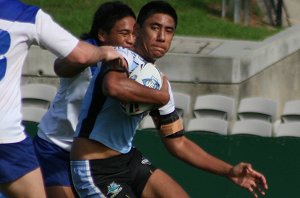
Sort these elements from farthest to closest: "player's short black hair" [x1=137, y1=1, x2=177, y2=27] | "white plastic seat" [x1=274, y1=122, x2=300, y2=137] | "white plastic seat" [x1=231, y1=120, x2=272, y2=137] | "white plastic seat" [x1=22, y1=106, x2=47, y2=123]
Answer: "white plastic seat" [x1=22, y1=106, x2=47, y2=123]
"white plastic seat" [x1=231, y1=120, x2=272, y2=137]
"white plastic seat" [x1=274, y1=122, x2=300, y2=137]
"player's short black hair" [x1=137, y1=1, x2=177, y2=27]

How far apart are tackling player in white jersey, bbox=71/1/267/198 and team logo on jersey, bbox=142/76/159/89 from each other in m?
0.05

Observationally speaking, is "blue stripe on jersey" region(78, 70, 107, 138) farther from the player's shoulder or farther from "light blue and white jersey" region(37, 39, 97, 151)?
"light blue and white jersey" region(37, 39, 97, 151)

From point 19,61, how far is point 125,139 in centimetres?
78

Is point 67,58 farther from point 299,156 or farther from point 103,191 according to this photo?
point 299,156

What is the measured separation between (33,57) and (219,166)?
28.6 ft

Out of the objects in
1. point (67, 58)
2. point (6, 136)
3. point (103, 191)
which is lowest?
point (103, 191)

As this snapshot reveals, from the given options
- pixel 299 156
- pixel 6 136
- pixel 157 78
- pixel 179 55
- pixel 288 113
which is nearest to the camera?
pixel 6 136

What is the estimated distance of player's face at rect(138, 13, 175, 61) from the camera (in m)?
5.48

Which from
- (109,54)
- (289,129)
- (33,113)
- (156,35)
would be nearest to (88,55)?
(109,54)

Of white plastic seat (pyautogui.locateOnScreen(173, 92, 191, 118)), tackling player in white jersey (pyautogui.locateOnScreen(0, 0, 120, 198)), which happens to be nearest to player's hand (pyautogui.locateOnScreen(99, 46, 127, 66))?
tackling player in white jersey (pyautogui.locateOnScreen(0, 0, 120, 198))

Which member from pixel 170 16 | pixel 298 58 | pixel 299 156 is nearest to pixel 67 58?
pixel 170 16

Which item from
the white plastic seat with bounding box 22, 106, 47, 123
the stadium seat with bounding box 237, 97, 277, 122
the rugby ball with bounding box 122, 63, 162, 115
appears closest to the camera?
the rugby ball with bounding box 122, 63, 162, 115

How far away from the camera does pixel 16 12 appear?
4945 mm

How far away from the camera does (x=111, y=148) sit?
541 cm
